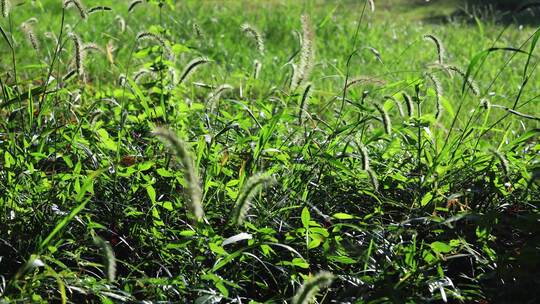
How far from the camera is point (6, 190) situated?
2006 millimetres

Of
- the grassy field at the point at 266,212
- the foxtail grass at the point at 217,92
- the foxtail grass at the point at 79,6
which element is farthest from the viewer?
the foxtail grass at the point at 217,92

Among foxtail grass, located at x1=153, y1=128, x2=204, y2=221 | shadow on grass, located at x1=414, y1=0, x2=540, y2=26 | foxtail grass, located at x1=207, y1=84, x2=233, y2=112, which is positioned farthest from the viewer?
shadow on grass, located at x1=414, y1=0, x2=540, y2=26

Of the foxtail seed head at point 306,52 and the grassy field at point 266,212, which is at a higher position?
the foxtail seed head at point 306,52

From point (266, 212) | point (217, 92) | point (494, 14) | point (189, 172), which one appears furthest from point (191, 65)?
point (494, 14)

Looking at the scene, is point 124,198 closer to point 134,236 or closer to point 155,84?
point 134,236

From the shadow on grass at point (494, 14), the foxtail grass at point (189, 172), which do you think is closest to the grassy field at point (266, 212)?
the foxtail grass at point (189, 172)

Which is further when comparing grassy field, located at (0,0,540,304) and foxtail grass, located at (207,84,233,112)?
foxtail grass, located at (207,84,233,112)

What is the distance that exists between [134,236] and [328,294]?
59cm

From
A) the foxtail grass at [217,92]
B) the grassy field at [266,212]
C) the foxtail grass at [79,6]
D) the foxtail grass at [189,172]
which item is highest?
the foxtail grass at [79,6]

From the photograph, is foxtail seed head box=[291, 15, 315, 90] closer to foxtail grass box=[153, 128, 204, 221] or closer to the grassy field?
the grassy field

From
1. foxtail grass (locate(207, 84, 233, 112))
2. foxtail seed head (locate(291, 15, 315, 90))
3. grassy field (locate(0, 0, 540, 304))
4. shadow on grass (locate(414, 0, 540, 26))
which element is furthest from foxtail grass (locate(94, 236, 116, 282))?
shadow on grass (locate(414, 0, 540, 26))

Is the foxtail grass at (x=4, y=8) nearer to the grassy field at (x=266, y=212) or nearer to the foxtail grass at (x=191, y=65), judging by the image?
the grassy field at (x=266, y=212)

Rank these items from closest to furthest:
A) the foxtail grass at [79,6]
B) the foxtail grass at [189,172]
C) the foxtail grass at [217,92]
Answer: the foxtail grass at [189,172], the foxtail grass at [79,6], the foxtail grass at [217,92]

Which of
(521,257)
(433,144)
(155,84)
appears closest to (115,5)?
(155,84)
